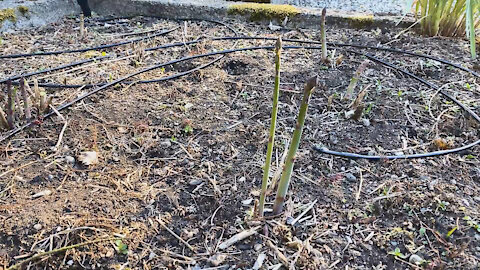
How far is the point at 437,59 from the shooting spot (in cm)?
231

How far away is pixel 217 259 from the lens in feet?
3.97

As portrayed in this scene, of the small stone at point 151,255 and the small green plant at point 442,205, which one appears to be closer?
the small stone at point 151,255

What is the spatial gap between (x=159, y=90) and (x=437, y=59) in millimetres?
1583

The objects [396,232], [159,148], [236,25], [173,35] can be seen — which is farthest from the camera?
[236,25]

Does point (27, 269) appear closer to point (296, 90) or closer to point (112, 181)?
point (112, 181)

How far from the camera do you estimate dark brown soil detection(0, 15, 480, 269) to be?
4.09 ft

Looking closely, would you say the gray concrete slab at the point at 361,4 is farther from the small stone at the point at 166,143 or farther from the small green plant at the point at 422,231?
the small green plant at the point at 422,231

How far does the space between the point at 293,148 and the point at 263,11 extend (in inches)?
76.9

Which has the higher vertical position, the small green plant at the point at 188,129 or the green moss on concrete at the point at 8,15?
the green moss on concrete at the point at 8,15

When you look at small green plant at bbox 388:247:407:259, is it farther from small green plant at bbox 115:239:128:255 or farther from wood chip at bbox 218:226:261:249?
small green plant at bbox 115:239:128:255

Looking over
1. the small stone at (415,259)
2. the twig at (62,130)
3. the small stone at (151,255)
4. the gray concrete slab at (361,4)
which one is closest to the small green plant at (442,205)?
the small stone at (415,259)

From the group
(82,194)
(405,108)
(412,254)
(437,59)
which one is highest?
(437,59)

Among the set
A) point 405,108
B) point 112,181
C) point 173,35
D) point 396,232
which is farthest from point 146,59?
point 396,232

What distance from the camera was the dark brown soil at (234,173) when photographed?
1245mm
